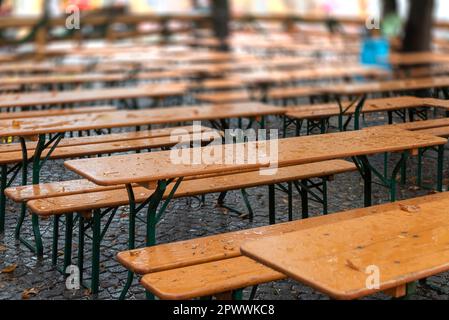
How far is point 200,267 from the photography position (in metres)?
3.63

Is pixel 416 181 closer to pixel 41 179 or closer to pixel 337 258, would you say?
pixel 41 179

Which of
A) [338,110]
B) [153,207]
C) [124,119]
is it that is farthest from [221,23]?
[153,207]

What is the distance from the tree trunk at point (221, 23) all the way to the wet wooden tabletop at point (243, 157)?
9.75 meters

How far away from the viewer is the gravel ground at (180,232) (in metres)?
4.47

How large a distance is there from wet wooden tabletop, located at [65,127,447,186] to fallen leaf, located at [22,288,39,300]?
734 millimetres

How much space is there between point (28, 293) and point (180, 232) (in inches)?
55.3

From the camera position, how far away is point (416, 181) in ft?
23.2

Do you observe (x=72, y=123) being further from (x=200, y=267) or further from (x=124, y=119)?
(x=200, y=267)

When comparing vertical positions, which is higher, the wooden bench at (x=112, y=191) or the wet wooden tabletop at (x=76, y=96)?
the wet wooden tabletop at (x=76, y=96)

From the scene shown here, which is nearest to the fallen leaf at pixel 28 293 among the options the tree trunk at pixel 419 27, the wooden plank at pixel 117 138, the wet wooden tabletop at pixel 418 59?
the wooden plank at pixel 117 138

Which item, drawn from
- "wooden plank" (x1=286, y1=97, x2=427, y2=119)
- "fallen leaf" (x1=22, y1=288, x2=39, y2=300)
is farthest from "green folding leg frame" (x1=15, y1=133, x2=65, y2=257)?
"wooden plank" (x1=286, y1=97, x2=427, y2=119)

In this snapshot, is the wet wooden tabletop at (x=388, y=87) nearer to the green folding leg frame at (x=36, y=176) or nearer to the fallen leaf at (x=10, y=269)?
the green folding leg frame at (x=36, y=176)

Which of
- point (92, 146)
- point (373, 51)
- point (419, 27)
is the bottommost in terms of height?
point (92, 146)
